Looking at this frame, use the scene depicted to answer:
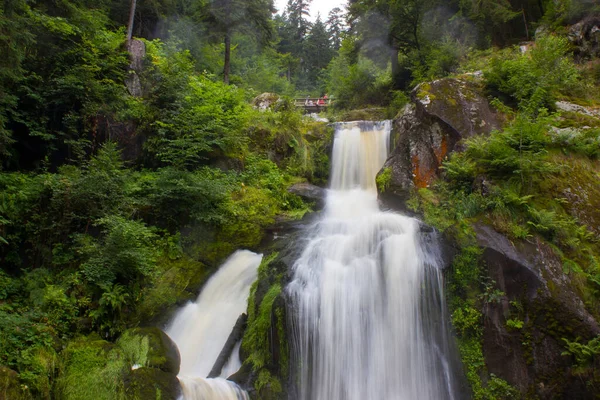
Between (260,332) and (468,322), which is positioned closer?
(468,322)

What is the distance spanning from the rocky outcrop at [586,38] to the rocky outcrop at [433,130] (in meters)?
4.99

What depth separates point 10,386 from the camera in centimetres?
435

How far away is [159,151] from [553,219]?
9615 mm

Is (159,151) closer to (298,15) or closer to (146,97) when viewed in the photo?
(146,97)

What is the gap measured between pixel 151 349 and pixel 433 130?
9071mm

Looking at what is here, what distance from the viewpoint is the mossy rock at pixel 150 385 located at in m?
5.11

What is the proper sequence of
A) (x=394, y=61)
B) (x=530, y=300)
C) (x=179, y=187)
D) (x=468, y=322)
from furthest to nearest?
(x=394, y=61)
(x=179, y=187)
(x=468, y=322)
(x=530, y=300)

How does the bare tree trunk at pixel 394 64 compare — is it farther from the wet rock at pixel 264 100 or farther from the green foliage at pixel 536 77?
the green foliage at pixel 536 77

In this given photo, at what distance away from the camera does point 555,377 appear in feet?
17.8

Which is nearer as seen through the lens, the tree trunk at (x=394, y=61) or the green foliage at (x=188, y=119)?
the green foliage at (x=188, y=119)

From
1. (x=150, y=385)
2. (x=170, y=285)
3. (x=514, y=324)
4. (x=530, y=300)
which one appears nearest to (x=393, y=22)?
(x=530, y=300)

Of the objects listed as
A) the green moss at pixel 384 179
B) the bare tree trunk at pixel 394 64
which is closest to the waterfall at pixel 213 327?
the green moss at pixel 384 179

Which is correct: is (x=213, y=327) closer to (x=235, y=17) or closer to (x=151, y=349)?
(x=151, y=349)

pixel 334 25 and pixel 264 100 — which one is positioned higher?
pixel 334 25
